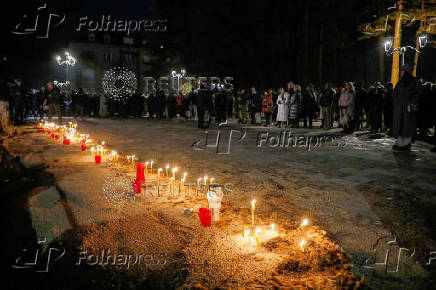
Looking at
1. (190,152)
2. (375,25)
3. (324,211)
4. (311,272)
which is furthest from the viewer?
(375,25)

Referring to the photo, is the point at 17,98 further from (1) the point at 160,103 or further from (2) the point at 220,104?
(2) the point at 220,104

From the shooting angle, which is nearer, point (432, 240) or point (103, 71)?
point (432, 240)

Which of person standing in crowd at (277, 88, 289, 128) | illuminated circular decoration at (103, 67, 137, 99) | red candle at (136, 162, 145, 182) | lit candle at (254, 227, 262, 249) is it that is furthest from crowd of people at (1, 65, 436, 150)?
illuminated circular decoration at (103, 67, 137, 99)

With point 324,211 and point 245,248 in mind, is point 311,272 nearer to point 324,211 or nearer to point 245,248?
point 245,248

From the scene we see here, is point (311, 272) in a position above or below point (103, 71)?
below

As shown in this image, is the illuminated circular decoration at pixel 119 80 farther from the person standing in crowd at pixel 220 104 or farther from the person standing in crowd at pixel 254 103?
the person standing in crowd at pixel 254 103

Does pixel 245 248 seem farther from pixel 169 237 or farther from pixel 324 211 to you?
pixel 324 211

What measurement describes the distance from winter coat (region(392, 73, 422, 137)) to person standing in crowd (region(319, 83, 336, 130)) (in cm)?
491

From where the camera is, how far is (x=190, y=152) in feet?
27.9

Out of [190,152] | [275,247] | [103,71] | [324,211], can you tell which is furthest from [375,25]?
[103,71]

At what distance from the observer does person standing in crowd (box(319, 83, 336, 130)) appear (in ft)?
45.3

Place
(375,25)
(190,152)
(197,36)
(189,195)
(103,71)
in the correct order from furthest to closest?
(103,71)
(197,36)
(375,25)
(190,152)
(189,195)

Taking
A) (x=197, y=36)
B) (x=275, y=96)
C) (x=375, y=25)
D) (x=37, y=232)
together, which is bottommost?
(x=37, y=232)

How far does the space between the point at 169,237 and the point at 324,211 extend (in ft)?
6.63
